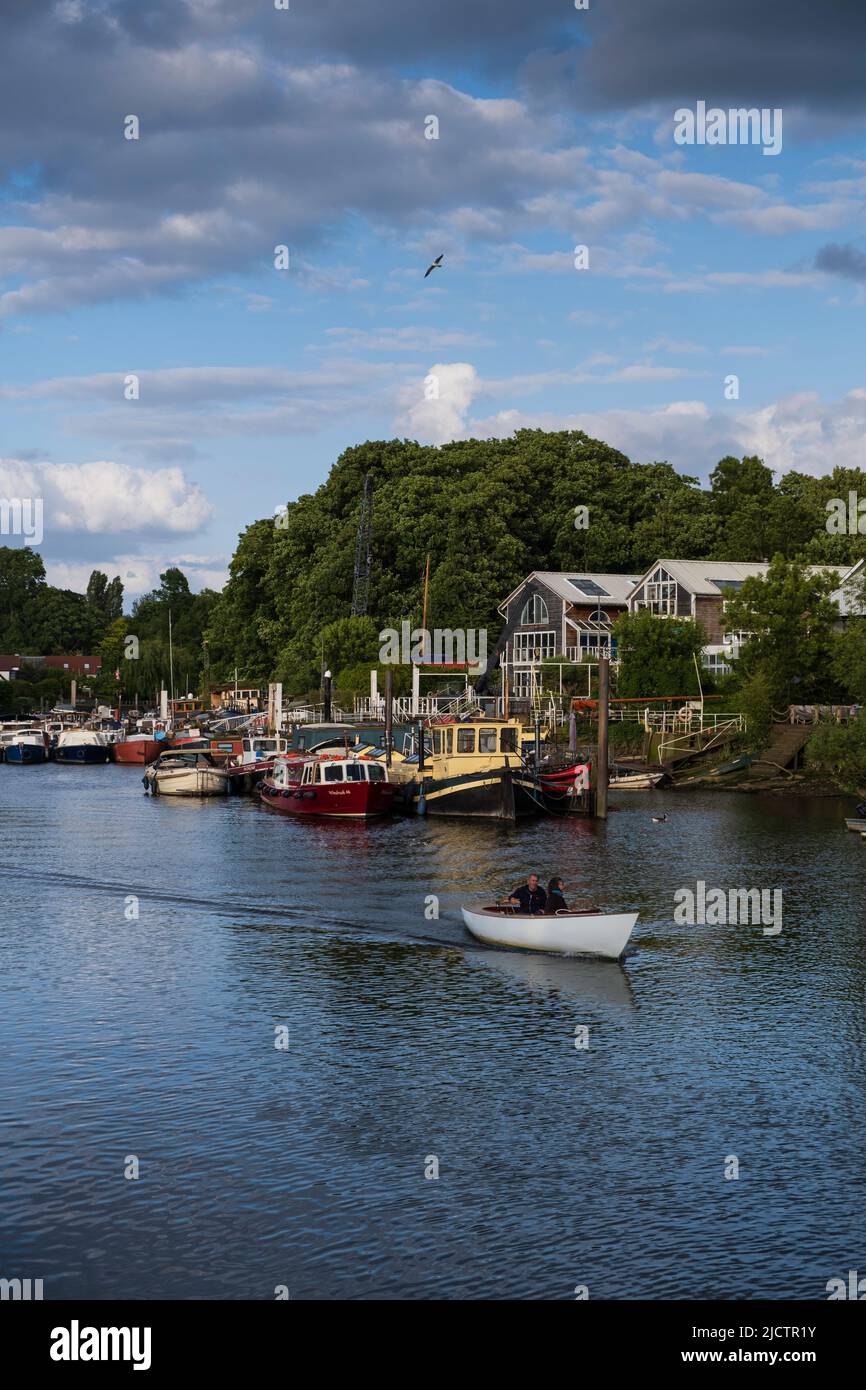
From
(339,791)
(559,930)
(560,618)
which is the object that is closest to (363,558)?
(560,618)

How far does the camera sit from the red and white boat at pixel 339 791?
6631 cm

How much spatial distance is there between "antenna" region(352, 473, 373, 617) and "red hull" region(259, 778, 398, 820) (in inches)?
2116

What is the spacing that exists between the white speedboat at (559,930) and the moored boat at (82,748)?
304 ft

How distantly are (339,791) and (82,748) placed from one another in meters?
60.8

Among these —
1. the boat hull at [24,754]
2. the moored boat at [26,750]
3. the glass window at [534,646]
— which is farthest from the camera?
the moored boat at [26,750]

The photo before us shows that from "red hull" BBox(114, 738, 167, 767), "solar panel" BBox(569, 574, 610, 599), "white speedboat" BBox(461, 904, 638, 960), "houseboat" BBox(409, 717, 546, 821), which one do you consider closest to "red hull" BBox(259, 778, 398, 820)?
"houseboat" BBox(409, 717, 546, 821)

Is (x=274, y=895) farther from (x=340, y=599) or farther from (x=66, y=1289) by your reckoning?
(x=340, y=599)

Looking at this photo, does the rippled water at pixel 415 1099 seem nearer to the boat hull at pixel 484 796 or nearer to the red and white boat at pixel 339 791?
the boat hull at pixel 484 796

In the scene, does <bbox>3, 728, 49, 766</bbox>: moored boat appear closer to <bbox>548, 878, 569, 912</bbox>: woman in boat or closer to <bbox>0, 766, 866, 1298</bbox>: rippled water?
<bbox>0, 766, 866, 1298</bbox>: rippled water

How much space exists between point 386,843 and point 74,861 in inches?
475

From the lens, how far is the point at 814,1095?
2302cm

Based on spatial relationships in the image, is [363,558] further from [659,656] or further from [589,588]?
[659,656]

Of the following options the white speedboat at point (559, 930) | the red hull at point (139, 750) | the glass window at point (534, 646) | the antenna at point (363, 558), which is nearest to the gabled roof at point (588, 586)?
the glass window at point (534, 646)

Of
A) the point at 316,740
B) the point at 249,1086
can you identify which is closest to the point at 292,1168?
the point at 249,1086
